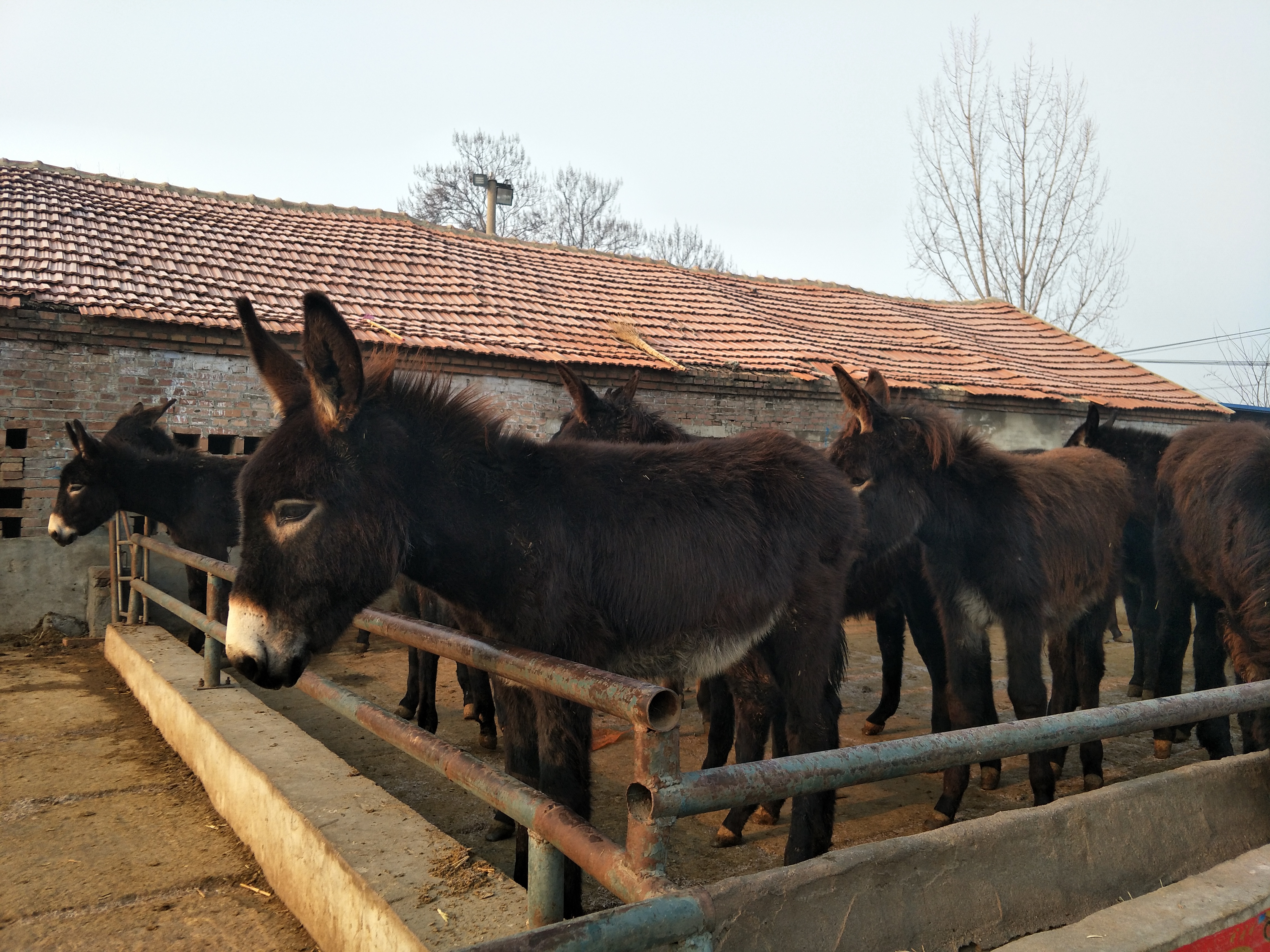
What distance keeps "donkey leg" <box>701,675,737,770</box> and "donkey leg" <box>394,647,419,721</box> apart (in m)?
2.34

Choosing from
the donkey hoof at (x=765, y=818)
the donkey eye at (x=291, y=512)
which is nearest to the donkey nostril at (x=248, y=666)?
the donkey eye at (x=291, y=512)

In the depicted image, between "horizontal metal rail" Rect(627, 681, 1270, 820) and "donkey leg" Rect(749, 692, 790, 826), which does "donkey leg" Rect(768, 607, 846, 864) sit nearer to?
"donkey leg" Rect(749, 692, 790, 826)

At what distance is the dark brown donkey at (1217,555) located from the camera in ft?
13.8

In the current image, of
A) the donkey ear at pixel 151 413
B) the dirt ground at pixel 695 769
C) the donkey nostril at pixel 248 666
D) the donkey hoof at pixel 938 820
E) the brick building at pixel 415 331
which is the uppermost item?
the brick building at pixel 415 331

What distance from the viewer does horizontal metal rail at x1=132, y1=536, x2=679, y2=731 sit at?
152 centimetres

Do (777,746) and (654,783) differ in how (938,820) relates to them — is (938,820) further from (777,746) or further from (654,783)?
(654,783)

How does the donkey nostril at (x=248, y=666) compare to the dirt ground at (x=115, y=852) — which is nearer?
the donkey nostril at (x=248, y=666)

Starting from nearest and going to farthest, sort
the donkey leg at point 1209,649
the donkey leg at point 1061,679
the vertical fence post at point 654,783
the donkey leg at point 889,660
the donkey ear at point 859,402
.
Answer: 1. the vertical fence post at point 654,783
2. the donkey ear at point 859,402
3. the donkey leg at point 1061,679
4. the donkey leg at point 1209,649
5. the donkey leg at point 889,660

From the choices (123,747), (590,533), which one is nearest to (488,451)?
(590,533)

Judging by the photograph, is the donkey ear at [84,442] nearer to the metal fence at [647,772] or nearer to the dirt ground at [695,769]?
the dirt ground at [695,769]

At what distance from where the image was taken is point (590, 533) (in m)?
2.81

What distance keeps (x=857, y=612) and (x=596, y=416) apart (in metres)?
2.32

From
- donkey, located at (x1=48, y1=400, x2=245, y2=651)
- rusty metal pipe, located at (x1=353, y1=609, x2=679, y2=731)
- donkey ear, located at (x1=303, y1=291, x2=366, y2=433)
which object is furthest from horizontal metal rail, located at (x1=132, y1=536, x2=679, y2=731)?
donkey, located at (x1=48, y1=400, x2=245, y2=651)

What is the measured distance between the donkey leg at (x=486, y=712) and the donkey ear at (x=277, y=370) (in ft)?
10.3
